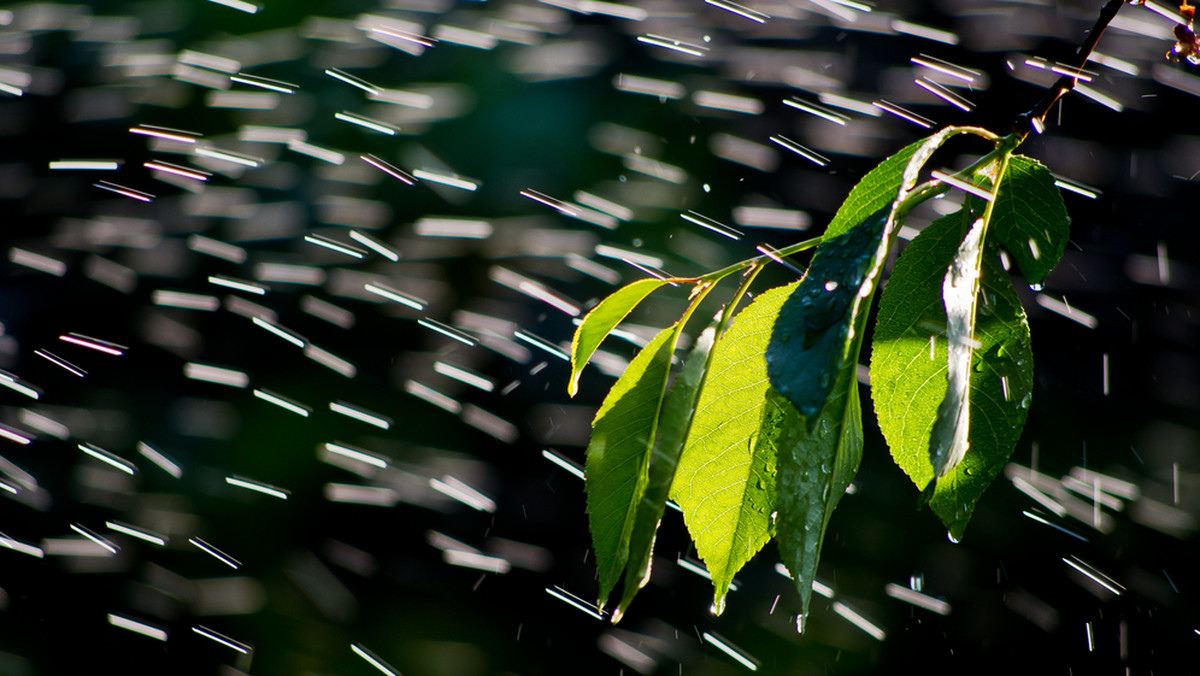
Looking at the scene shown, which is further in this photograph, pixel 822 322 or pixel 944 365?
pixel 944 365

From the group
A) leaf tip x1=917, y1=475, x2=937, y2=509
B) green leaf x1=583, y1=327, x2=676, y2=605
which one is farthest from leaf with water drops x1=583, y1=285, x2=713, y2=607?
leaf tip x1=917, y1=475, x2=937, y2=509

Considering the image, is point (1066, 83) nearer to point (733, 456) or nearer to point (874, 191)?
point (874, 191)

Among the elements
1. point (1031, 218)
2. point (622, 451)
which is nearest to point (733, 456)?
point (622, 451)

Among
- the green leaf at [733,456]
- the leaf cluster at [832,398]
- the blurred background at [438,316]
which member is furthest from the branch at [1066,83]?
the blurred background at [438,316]

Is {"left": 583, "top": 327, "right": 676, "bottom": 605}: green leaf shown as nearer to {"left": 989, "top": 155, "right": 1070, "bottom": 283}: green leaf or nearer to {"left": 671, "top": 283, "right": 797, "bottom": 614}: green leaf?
{"left": 671, "top": 283, "right": 797, "bottom": 614}: green leaf

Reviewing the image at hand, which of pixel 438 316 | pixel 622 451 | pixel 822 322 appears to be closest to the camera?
pixel 822 322

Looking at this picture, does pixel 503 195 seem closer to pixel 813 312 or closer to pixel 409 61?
pixel 409 61
